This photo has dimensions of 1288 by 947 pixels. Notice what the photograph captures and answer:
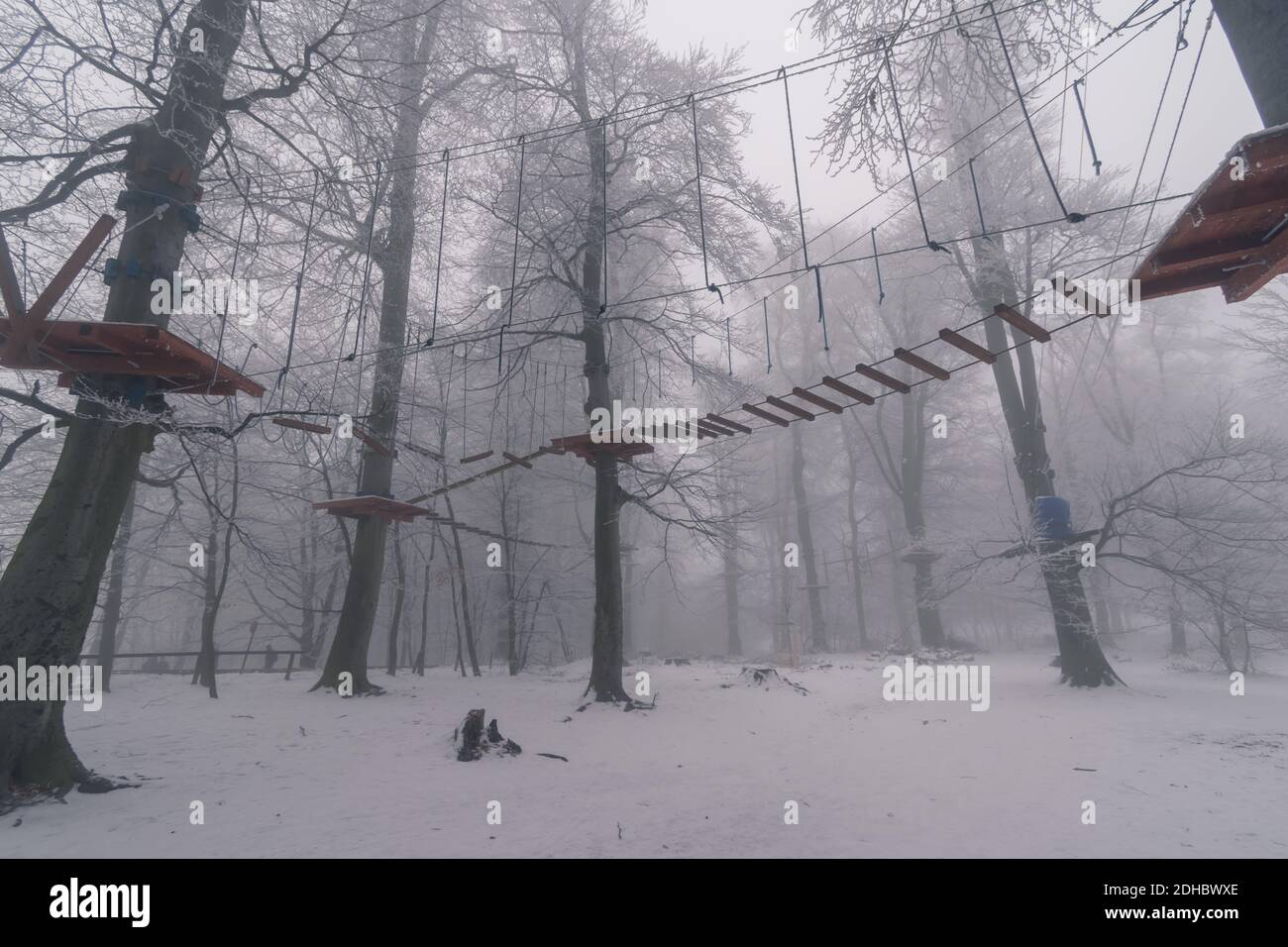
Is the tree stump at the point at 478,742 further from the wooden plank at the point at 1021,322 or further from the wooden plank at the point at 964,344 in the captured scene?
the wooden plank at the point at 1021,322

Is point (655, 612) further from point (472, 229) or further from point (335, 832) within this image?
point (335, 832)

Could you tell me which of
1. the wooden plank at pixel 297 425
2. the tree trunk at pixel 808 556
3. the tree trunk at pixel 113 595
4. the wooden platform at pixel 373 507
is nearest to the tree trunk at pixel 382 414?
the wooden platform at pixel 373 507

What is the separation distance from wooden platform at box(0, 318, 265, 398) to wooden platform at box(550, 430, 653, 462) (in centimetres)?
413

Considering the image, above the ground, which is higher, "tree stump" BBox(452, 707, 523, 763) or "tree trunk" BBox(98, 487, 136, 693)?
"tree trunk" BBox(98, 487, 136, 693)

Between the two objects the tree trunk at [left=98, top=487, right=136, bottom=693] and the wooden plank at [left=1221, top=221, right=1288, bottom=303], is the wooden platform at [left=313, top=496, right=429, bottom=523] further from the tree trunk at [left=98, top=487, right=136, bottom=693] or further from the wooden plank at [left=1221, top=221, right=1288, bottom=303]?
the wooden plank at [left=1221, top=221, right=1288, bottom=303]

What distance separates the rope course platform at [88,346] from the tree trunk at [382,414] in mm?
5052

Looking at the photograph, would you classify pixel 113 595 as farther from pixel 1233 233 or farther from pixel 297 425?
pixel 1233 233

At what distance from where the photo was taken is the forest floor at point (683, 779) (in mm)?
4445

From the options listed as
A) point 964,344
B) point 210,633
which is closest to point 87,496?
point 964,344

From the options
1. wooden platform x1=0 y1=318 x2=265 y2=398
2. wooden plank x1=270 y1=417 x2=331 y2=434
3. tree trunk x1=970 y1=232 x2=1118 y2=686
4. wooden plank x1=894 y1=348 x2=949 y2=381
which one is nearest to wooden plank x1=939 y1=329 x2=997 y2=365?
wooden plank x1=894 y1=348 x2=949 y2=381

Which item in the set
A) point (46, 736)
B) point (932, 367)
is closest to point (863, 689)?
point (932, 367)

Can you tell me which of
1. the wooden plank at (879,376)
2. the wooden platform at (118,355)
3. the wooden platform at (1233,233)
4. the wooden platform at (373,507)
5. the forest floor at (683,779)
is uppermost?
the wooden platform at (118,355)

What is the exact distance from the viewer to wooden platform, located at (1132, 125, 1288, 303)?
3180 millimetres
